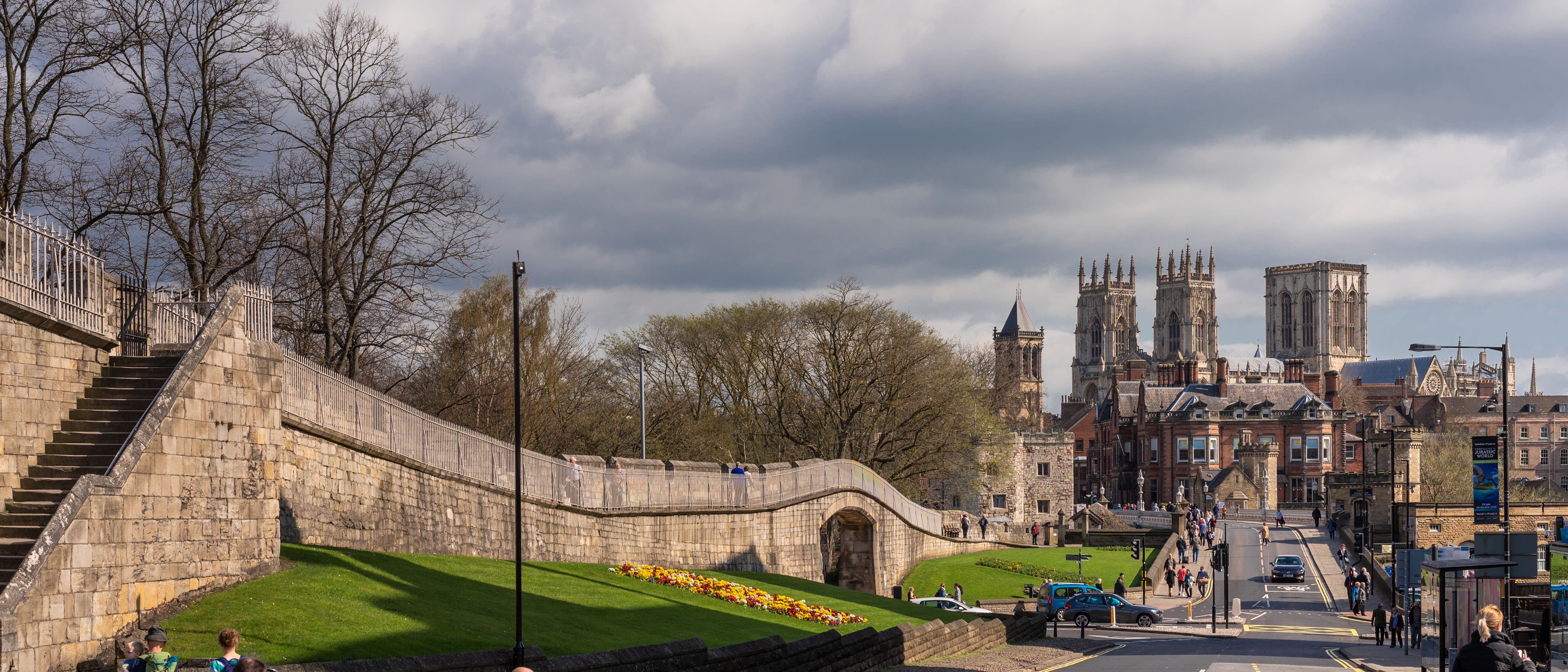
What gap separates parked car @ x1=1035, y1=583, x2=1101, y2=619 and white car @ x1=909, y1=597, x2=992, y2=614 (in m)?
1.91

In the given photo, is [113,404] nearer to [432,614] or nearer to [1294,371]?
[432,614]

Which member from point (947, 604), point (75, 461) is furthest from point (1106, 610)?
point (75, 461)

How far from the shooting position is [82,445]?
16531mm

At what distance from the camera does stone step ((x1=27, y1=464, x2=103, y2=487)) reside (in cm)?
1616

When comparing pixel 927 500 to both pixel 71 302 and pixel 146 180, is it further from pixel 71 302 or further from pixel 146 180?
pixel 71 302

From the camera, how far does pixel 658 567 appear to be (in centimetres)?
3030

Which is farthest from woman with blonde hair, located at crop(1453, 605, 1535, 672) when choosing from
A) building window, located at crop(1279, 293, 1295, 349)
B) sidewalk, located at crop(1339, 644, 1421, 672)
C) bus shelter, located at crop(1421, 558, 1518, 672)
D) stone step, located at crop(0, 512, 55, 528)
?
building window, located at crop(1279, 293, 1295, 349)

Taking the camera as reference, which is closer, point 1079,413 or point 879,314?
point 879,314

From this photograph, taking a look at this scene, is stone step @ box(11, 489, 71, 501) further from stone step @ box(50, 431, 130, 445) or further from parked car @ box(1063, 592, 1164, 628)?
parked car @ box(1063, 592, 1164, 628)

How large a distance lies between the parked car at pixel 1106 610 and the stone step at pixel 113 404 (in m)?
31.9

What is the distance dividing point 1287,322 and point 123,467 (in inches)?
7821

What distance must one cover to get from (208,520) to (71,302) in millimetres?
3063

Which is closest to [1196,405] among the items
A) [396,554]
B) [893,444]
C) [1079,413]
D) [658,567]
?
[1079,413]

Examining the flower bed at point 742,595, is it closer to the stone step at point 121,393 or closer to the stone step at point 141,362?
the stone step at point 141,362
